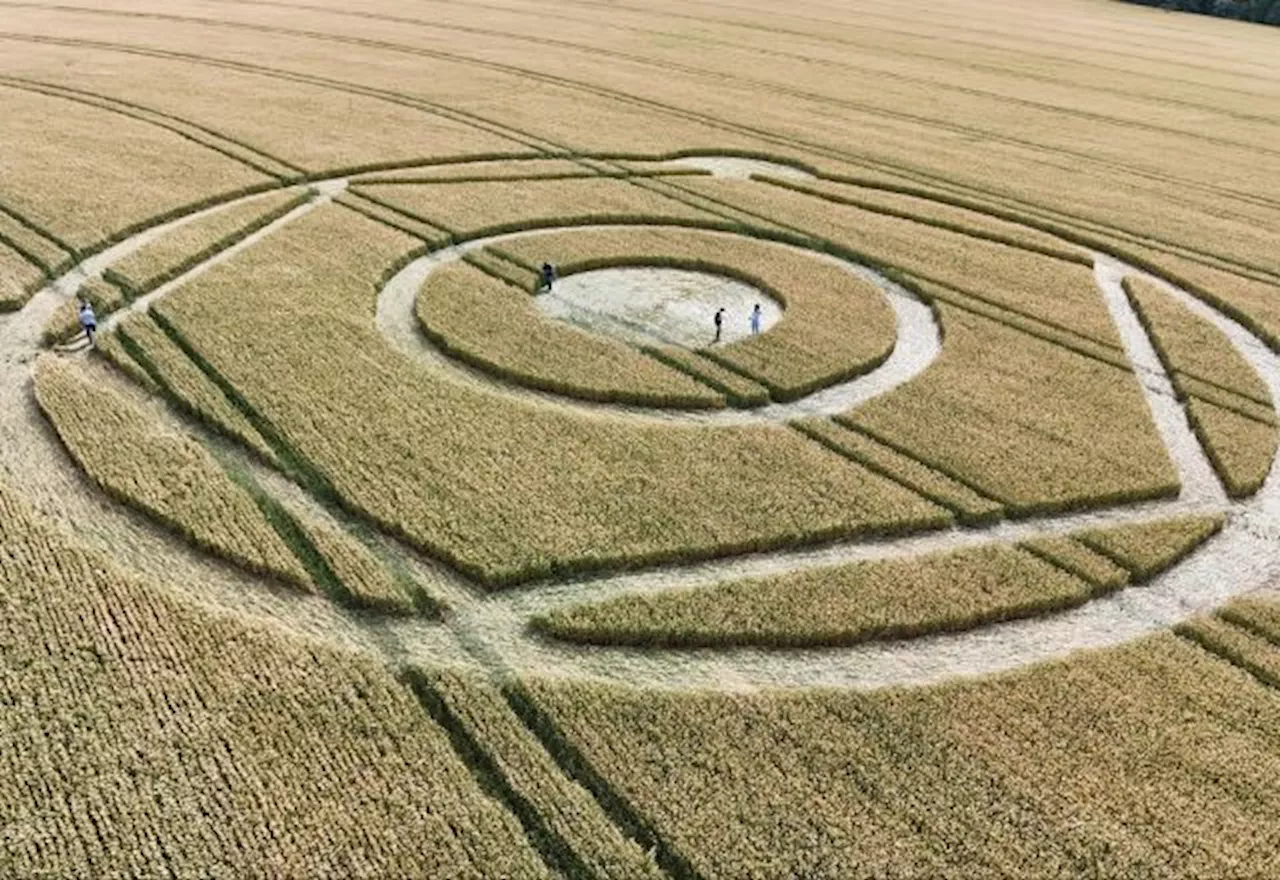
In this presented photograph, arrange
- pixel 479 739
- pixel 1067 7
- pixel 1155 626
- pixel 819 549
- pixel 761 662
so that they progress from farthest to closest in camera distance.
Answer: pixel 1067 7
pixel 819 549
pixel 1155 626
pixel 761 662
pixel 479 739

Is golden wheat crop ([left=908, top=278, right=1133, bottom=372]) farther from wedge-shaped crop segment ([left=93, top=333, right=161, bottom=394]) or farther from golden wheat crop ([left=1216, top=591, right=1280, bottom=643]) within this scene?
wedge-shaped crop segment ([left=93, top=333, right=161, bottom=394])

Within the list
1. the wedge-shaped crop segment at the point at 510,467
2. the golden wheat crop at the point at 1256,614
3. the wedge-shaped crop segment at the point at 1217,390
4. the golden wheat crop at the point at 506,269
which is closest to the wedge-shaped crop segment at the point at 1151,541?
the golden wheat crop at the point at 1256,614

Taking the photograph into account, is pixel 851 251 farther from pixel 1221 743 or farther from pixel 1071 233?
pixel 1221 743

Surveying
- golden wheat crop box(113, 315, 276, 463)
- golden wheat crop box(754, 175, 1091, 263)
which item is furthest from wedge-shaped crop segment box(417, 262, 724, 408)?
golden wheat crop box(754, 175, 1091, 263)

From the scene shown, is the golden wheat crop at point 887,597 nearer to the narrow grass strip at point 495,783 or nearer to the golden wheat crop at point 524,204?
the narrow grass strip at point 495,783

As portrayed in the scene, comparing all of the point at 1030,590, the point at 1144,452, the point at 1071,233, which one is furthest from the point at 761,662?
the point at 1071,233

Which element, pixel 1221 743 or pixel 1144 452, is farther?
pixel 1144 452
